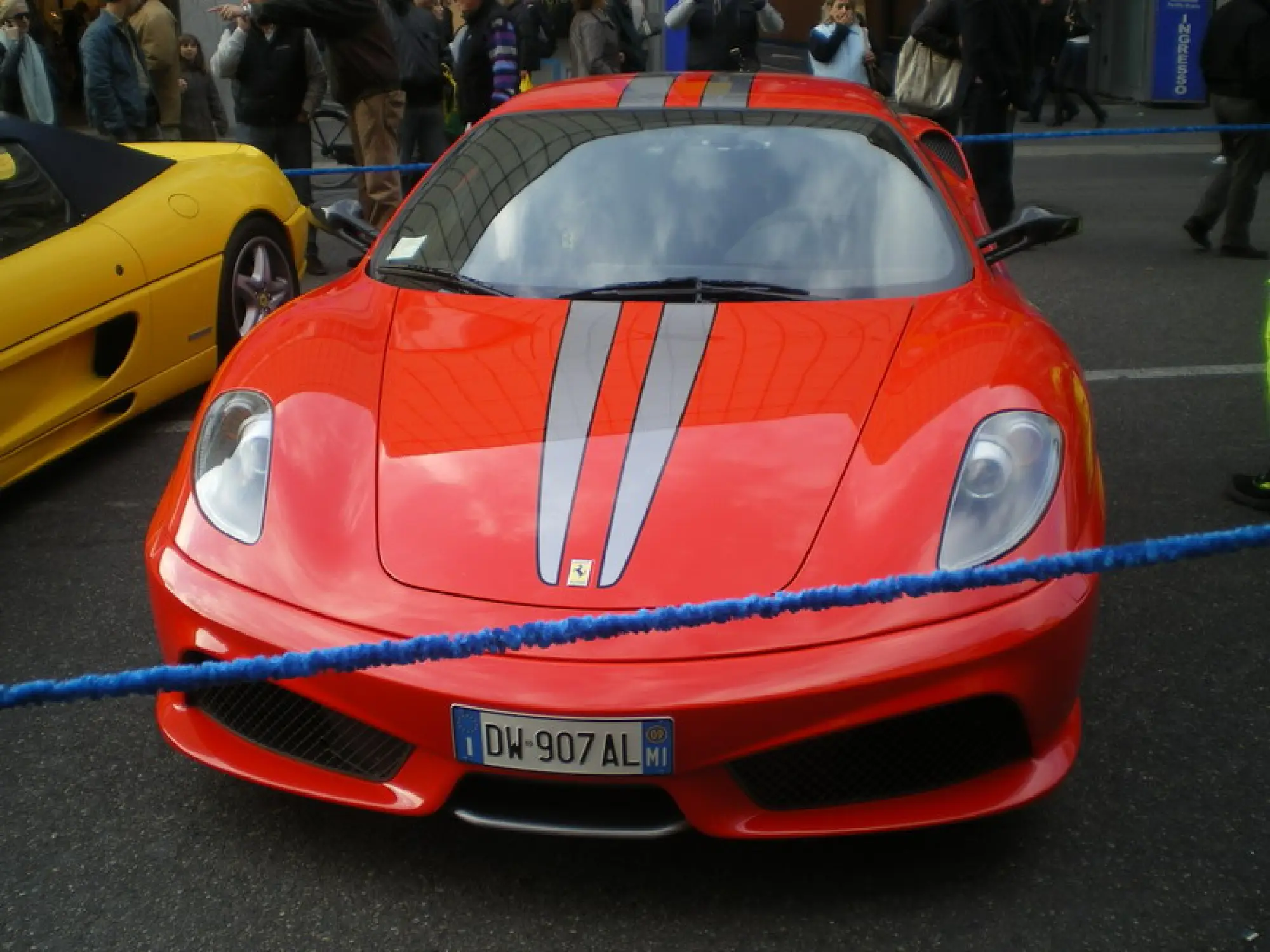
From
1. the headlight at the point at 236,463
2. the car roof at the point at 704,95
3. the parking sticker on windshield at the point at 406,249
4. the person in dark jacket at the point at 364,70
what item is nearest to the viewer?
the headlight at the point at 236,463

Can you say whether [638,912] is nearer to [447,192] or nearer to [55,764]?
[55,764]

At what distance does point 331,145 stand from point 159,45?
10.2ft

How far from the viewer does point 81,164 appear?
478cm

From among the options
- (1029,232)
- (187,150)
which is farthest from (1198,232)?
(187,150)

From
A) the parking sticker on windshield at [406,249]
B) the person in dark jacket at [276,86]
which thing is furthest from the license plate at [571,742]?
the person in dark jacket at [276,86]

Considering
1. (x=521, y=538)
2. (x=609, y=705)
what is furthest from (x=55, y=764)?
(x=609, y=705)

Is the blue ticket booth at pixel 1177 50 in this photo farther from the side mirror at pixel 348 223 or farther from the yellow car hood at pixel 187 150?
the side mirror at pixel 348 223

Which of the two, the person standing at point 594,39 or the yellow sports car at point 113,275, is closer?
the yellow sports car at point 113,275

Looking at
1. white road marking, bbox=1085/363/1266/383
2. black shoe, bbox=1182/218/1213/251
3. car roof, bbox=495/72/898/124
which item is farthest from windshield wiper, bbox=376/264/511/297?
black shoe, bbox=1182/218/1213/251

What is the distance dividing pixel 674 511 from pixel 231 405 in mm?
993

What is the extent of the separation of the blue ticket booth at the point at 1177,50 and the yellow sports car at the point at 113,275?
13873 mm

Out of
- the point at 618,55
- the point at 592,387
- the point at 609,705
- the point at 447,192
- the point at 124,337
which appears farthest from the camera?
the point at 618,55

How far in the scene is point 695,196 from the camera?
349 cm

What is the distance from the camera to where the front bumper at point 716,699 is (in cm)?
219
